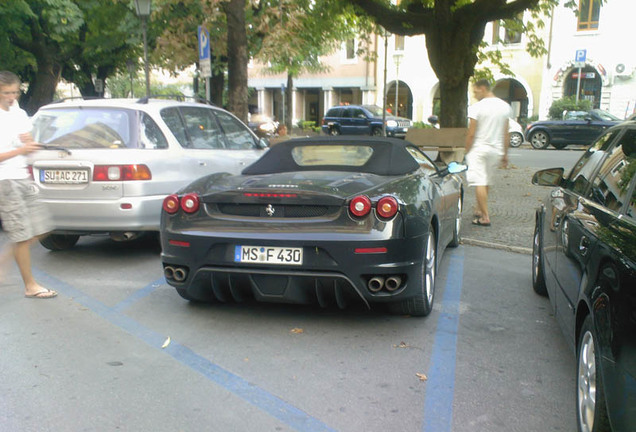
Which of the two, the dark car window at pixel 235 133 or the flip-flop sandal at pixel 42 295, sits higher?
the dark car window at pixel 235 133

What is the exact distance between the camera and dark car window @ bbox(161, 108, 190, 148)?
277 inches

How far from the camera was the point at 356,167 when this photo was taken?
17.5 ft

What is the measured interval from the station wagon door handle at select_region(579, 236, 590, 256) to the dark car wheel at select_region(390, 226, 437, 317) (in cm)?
135

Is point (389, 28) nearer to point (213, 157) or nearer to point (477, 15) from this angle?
point (477, 15)

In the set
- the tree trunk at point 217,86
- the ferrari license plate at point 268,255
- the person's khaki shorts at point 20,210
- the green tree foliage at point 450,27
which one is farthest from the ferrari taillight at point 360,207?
the tree trunk at point 217,86

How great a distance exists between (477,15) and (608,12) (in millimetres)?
23131

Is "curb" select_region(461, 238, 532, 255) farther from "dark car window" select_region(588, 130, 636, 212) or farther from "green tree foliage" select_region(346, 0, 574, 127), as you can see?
"green tree foliage" select_region(346, 0, 574, 127)

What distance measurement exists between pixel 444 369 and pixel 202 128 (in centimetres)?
472

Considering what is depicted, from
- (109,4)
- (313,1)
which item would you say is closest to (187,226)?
(313,1)

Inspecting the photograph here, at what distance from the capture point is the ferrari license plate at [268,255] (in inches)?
170

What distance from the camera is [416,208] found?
462 centimetres

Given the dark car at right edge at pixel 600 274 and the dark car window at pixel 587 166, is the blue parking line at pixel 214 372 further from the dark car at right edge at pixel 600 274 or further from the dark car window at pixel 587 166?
the dark car window at pixel 587 166

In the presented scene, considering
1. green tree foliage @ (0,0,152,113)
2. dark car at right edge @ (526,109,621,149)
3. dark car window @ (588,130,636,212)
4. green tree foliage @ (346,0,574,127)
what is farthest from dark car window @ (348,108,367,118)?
dark car window @ (588,130,636,212)

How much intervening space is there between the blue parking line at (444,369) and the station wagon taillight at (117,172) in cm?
317
